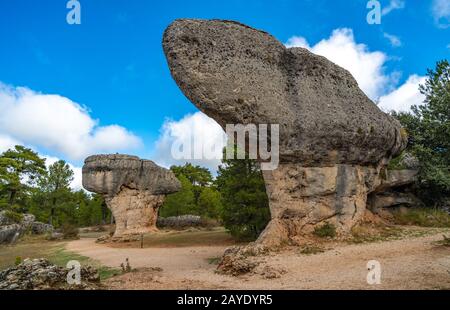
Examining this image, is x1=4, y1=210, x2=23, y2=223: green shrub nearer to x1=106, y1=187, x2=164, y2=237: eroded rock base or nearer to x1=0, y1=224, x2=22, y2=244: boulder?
x1=0, y1=224, x2=22, y2=244: boulder

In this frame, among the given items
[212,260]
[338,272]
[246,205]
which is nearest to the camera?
[338,272]

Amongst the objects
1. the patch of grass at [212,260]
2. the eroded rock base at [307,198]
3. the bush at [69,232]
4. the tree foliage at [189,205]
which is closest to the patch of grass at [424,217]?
the eroded rock base at [307,198]

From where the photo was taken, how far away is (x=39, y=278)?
7652mm

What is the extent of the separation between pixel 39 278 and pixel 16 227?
21.6 meters

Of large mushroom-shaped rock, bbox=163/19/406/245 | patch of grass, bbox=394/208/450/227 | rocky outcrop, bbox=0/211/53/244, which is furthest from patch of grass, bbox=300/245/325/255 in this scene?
rocky outcrop, bbox=0/211/53/244

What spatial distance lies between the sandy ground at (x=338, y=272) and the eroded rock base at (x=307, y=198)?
1314 millimetres

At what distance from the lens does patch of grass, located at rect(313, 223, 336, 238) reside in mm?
13034

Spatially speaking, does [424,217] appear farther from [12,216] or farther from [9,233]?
[12,216]

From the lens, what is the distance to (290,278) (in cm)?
892

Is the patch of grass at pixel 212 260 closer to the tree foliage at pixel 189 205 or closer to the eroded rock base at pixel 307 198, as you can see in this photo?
the eroded rock base at pixel 307 198

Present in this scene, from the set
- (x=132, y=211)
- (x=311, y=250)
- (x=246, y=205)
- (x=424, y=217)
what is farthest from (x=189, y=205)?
(x=311, y=250)

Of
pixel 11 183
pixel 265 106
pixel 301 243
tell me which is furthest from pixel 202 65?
pixel 11 183

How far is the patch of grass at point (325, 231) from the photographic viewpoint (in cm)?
1303
